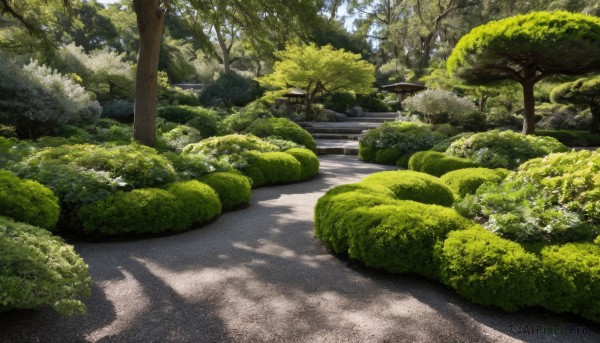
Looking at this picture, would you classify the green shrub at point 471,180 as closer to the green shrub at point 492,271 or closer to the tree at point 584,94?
the green shrub at point 492,271

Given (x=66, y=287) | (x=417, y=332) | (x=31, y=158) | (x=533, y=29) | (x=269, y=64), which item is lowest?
(x=417, y=332)

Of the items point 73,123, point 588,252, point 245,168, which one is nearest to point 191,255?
point 588,252

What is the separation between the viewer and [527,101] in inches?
479

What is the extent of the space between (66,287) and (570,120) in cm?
2236

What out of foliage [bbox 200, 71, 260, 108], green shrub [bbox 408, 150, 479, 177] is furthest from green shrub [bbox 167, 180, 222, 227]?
foliage [bbox 200, 71, 260, 108]

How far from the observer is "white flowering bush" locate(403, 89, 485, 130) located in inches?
670

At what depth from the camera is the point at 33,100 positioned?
31.0ft

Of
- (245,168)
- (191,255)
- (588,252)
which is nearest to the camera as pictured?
(588,252)

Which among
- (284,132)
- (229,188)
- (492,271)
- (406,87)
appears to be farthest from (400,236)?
(406,87)

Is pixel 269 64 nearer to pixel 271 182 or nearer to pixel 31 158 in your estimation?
pixel 271 182

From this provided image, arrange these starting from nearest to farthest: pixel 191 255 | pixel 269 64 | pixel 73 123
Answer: pixel 191 255 < pixel 73 123 < pixel 269 64

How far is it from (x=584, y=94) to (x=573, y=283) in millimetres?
17013

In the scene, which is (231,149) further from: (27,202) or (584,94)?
(584,94)

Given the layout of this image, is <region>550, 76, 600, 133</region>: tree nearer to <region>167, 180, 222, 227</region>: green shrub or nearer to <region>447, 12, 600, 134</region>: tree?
<region>447, 12, 600, 134</region>: tree
